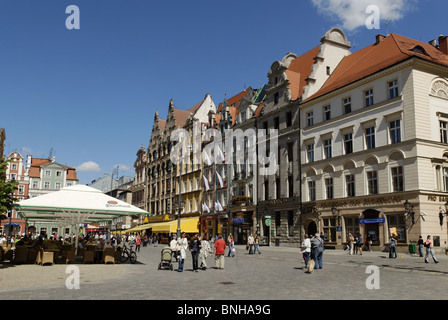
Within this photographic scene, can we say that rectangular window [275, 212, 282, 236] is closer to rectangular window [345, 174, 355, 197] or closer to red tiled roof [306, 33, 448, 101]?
rectangular window [345, 174, 355, 197]

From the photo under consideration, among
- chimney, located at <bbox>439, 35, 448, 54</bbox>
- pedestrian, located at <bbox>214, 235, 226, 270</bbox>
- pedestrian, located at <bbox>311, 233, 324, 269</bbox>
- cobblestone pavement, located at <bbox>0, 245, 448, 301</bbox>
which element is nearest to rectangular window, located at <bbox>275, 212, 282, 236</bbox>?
chimney, located at <bbox>439, 35, 448, 54</bbox>

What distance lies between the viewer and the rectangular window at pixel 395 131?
3219 centimetres

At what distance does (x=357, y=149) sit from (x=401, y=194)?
5.81 metres

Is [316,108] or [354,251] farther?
[316,108]

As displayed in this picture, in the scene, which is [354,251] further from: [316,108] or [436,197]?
[316,108]

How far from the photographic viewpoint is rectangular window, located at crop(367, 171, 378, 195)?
111 ft

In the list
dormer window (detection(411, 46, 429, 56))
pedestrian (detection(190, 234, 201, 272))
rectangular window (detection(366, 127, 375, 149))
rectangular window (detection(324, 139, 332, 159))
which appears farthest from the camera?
rectangular window (detection(324, 139, 332, 159))

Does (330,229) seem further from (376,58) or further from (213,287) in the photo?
(213,287)

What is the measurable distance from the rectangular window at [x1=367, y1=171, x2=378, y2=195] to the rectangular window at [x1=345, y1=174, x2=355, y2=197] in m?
1.70

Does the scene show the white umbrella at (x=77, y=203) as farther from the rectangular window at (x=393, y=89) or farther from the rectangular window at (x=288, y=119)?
the rectangular window at (x=288, y=119)

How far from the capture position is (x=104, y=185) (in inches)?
5271

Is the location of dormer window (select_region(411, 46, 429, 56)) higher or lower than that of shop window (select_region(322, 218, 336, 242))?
higher

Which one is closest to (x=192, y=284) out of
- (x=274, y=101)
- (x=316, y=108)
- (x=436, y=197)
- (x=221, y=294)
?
(x=221, y=294)
